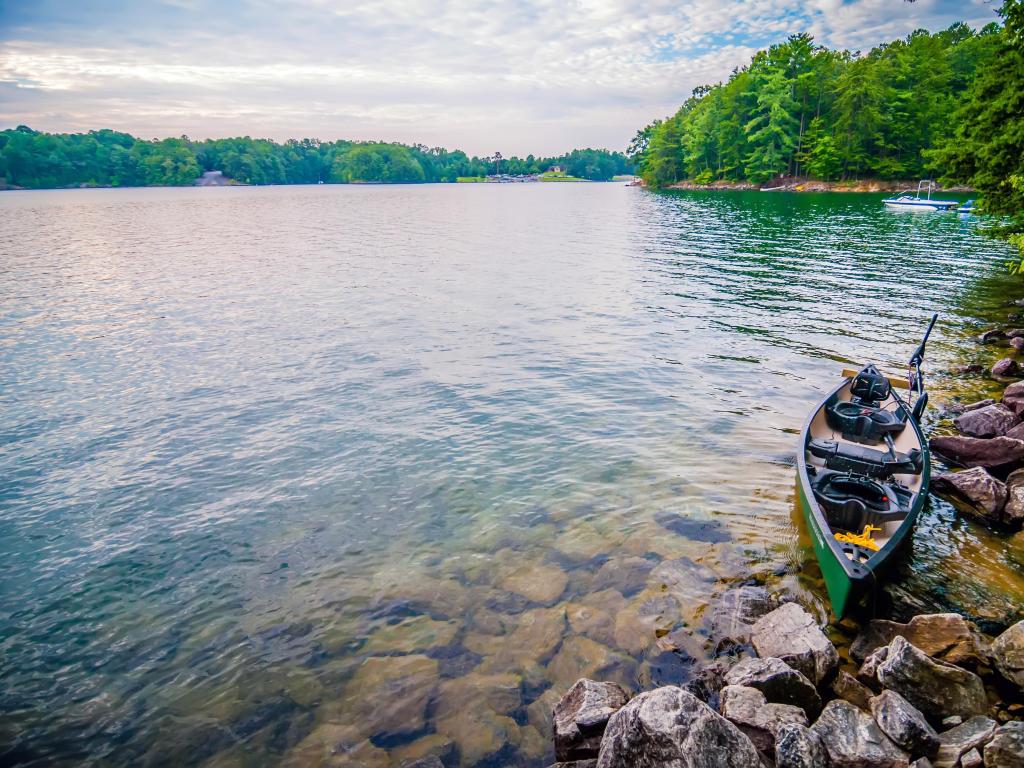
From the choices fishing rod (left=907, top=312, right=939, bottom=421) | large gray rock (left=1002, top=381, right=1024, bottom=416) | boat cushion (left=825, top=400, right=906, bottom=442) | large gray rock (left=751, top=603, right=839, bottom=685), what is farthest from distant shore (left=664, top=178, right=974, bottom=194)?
large gray rock (left=751, top=603, right=839, bottom=685)

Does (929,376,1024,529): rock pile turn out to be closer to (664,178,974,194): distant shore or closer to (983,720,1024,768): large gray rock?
(983,720,1024,768): large gray rock

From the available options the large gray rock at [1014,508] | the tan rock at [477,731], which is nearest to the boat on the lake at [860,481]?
the large gray rock at [1014,508]

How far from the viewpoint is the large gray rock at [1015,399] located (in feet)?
45.7

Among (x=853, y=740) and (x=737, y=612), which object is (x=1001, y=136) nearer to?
(x=737, y=612)

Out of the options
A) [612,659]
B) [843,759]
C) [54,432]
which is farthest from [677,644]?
[54,432]

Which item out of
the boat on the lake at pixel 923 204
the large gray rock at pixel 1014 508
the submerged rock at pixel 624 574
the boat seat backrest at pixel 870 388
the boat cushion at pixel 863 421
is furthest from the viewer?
the boat on the lake at pixel 923 204

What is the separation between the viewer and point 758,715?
6160 millimetres

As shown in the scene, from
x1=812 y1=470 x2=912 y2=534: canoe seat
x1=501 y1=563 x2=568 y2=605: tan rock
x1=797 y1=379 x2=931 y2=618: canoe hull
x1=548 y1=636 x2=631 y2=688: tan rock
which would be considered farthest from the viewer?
x1=501 y1=563 x2=568 y2=605: tan rock

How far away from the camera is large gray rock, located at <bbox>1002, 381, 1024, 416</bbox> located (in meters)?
13.9

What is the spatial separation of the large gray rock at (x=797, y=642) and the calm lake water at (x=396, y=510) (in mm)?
827

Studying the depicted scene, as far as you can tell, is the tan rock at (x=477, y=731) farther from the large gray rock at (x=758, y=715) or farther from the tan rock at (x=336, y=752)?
the large gray rock at (x=758, y=715)

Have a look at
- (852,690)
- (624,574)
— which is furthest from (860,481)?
(624,574)

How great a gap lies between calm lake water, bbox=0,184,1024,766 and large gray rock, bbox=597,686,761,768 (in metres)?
1.49

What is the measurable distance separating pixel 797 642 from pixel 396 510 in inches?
309
